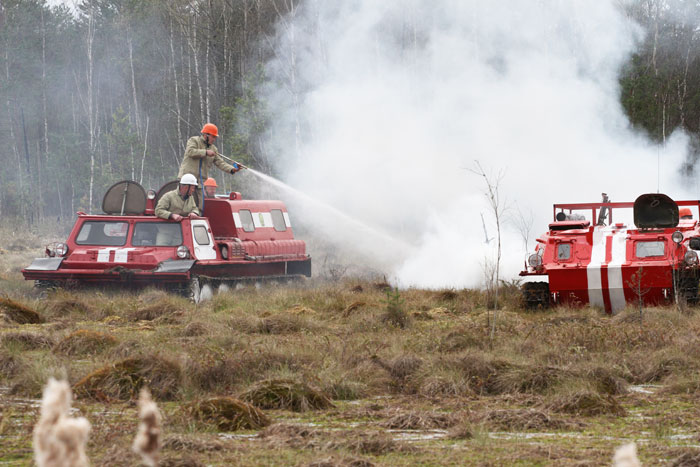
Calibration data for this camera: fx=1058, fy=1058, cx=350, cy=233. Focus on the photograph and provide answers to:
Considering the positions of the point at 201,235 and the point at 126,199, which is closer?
the point at 201,235

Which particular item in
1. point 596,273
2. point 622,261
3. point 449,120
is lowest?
point 596,273

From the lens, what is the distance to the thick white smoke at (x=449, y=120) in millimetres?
27547

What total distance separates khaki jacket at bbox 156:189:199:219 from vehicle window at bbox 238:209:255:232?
1721 millimetres

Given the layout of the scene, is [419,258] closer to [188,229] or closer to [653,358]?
[188,229]

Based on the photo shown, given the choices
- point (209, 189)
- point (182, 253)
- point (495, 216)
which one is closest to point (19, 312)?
point (182, 253)

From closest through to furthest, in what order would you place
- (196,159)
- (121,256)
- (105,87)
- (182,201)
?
(121,256) → (182,201) → (196,159) → (105,87)

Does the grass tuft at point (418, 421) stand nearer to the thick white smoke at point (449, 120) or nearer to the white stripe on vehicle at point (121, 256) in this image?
the white stripe on vehicle at point (121, 256)

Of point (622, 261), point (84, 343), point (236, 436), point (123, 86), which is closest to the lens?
point (236, 436)

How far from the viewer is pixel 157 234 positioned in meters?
18.1

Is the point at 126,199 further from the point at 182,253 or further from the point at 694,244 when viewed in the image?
the point at 694,244

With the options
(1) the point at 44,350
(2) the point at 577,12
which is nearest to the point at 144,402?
(1) the point at 44,350

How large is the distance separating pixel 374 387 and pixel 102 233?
10388 millimetres

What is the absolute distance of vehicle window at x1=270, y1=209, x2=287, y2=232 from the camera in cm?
2151

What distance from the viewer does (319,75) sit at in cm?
3628
